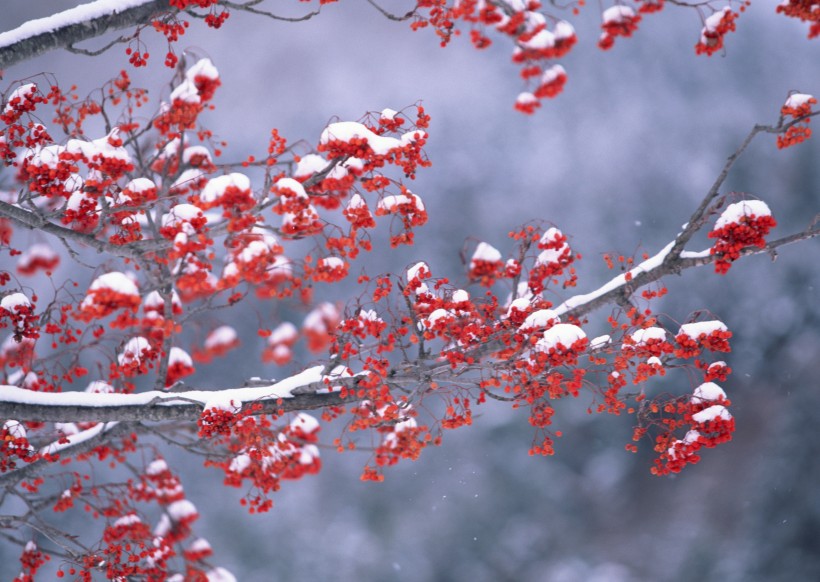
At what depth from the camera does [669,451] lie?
4469 mm

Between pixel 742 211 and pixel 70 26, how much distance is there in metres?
3.96

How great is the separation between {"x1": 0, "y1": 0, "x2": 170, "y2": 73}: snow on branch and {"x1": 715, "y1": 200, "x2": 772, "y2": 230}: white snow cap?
11.2ft

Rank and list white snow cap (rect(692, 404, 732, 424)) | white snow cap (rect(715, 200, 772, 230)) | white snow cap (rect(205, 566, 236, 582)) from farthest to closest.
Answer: white snow cap (rect(205, 566, 236, 582)) → white snow cap (rect(692, 404, 732, 424)) → white snow cap (rect(715, 200, 772, 230))

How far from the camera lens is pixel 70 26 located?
13.8 feet

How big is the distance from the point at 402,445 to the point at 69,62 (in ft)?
26.2

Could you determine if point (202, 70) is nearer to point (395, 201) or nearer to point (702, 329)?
point (395, 201)

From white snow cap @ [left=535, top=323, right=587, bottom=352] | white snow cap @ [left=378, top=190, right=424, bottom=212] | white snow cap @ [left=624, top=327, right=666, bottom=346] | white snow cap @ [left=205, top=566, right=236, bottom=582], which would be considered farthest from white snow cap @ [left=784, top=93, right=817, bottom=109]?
white snow cap @ [left=205, top=566, right=236, bottom=582]

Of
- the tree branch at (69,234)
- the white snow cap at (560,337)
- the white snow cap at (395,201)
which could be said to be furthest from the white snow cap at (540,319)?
the tree branch at (69,234)

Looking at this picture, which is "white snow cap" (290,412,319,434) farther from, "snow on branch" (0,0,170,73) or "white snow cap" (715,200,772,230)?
"white snow cap" (715,200,772,230)

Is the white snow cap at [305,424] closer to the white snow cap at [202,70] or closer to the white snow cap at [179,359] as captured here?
the white snow cap at [179,359]

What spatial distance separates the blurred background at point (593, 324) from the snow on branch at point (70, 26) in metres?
7.00

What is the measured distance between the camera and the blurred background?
1187 cm

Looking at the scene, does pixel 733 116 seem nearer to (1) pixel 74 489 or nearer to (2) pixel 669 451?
(2) pixel 669 451

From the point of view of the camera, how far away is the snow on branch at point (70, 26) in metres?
4.14
